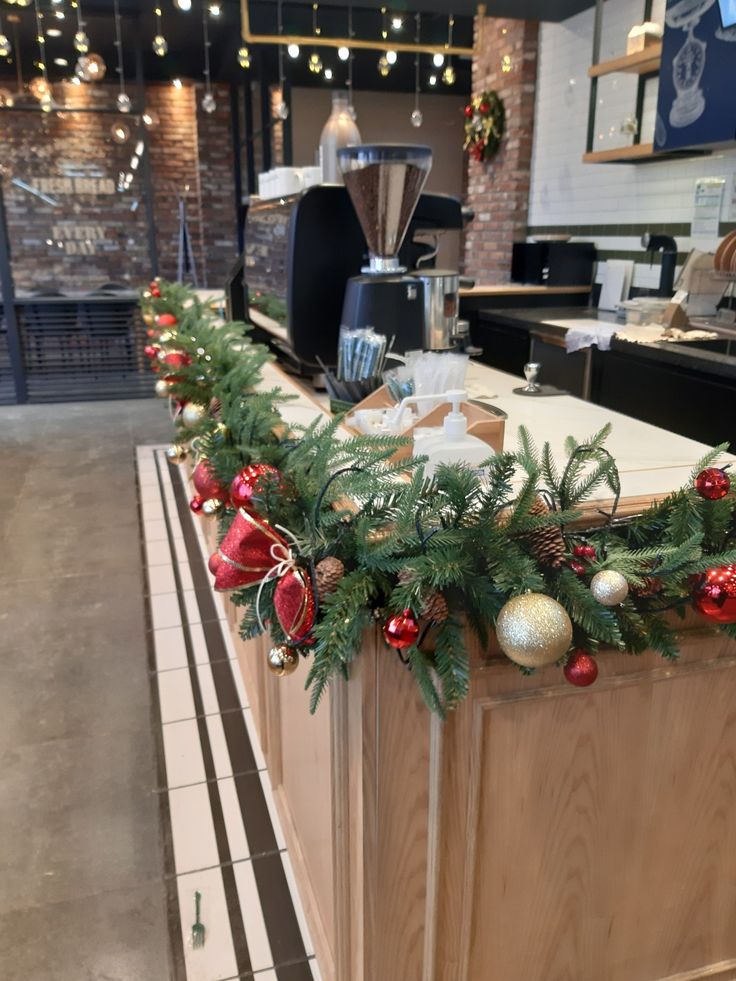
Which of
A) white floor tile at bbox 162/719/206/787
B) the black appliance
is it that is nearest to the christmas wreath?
the black appliance

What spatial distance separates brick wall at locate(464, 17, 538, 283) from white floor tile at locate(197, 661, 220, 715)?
14.1 feet

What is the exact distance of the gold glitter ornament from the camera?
90 cm

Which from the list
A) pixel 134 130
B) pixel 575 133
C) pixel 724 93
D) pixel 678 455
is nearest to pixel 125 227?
pixel 134 130

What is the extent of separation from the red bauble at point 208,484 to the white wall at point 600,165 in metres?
3.78

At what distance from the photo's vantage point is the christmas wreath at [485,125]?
6125 millimetres

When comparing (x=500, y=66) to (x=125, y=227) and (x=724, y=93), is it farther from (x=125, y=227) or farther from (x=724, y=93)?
(x=125, y=227)

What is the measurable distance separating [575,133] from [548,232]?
69 cm

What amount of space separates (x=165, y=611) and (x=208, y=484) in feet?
7.29

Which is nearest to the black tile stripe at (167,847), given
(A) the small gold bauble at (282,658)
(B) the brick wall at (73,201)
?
(A) the small gold bauble at (282,658)

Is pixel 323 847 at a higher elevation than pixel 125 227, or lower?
lower

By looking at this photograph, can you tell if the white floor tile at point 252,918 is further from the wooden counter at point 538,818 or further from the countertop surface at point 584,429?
the countertop surface at point 584,429

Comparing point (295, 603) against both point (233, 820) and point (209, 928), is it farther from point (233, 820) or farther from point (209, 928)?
point (233, 820)

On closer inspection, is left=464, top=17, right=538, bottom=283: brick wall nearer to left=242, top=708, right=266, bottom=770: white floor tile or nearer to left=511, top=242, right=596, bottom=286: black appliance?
left=511, top=242, right=596, bottom=286: black appliance

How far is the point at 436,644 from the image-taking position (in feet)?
3.27
